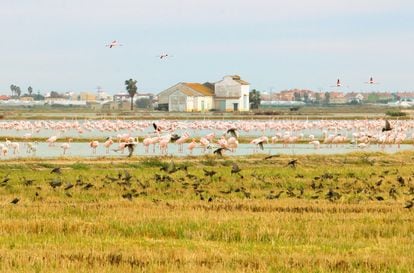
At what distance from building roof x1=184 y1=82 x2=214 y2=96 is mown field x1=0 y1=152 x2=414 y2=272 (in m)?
85.8

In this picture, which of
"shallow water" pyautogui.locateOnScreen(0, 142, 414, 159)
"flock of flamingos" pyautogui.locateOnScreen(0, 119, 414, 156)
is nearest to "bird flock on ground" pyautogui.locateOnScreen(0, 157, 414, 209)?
"shallow water" pyautogui.locateOnScreen(0, 142, 414, 159)

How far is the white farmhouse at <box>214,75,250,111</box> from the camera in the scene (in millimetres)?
114438

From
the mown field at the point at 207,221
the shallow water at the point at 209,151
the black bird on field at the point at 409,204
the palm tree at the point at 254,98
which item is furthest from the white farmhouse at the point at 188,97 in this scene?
the black bird on field at the point at 409,204

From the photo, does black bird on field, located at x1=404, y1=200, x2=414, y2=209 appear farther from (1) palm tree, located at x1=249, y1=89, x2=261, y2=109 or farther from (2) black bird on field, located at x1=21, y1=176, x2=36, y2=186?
(1) palm tree, located at x1=249, y1=89, x2=261, y2=109

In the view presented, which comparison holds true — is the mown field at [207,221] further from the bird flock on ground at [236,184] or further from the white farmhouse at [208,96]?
the white farmhouse at [208,96]

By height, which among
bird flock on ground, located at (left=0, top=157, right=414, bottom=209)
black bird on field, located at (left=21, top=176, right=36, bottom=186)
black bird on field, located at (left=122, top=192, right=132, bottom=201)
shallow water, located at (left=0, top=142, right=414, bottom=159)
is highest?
black bird on field, located at (left=122, top=192, right=132, bottom=201)

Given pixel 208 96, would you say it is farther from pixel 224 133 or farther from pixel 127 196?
pixel 127 196

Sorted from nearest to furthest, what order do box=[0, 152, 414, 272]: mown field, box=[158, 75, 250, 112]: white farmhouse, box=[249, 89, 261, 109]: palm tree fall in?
box=[0, 152, 414, 272]: mown field → box=[158, 75, 250, 112]: white farmhouse → box=[249, 89, 261, 109]: palm tree

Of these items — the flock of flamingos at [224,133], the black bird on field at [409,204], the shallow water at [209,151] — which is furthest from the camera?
the flock of flamingos at [224,133]

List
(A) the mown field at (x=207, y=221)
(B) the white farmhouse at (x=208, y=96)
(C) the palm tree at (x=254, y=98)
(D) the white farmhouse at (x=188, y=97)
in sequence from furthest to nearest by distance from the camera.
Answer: (C) the palm tree at (x=254, y=98) → (B) the white farmhouse at (x=208, y=96) → (D) the white farmhouse at (x=188, y=97) → (A) the mown field at (x=207, y=221)

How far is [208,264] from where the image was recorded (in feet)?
37.5

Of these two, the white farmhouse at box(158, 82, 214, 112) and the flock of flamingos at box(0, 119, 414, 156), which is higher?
the white farmhouse at box(158, 82, 214, 112)

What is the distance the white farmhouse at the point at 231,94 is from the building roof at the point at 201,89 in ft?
3.74

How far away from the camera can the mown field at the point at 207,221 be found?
11.6 meters
